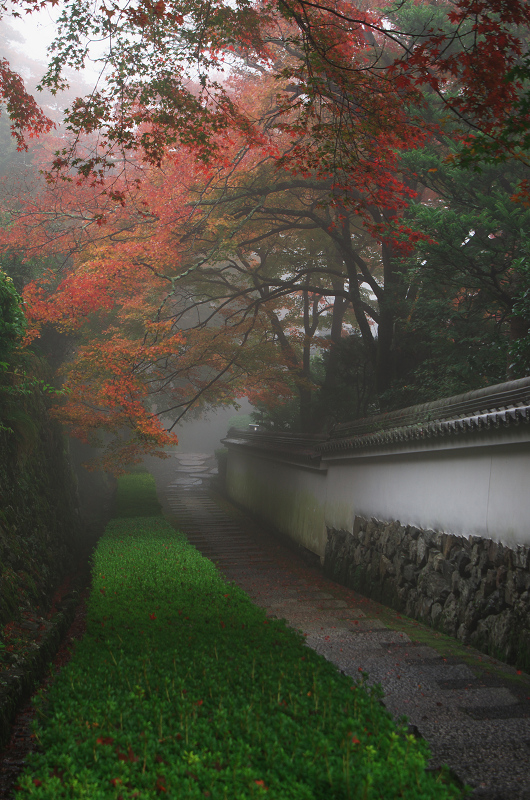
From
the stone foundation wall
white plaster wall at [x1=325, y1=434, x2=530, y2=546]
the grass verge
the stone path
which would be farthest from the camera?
white plaster wall at [x1=325, y1=434, x2=530, y2=546]

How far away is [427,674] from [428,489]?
8.97ft

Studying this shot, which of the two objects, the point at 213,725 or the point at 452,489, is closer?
the point at 213,725

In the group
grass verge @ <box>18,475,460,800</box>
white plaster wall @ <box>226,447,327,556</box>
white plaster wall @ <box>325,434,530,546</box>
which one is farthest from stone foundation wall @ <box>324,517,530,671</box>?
white plaster wall @ <box>226,447,327,556</box>

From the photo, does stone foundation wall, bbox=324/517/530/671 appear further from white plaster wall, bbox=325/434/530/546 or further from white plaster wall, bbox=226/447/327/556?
white plaster wall, bbox=226/447/327/556

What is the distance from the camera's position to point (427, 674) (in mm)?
5152

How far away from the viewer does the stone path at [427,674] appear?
11.5 feet

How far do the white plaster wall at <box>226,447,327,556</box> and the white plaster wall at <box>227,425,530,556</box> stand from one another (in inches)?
1.0

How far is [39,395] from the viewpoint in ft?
40.2

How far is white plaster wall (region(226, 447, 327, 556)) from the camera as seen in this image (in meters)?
12.5

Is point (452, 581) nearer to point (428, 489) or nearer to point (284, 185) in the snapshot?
point (428, 489)

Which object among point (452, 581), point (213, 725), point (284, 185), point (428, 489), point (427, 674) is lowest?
point (427, 674)

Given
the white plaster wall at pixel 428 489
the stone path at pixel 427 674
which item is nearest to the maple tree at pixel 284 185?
the white plaster wall at pixel 428 489

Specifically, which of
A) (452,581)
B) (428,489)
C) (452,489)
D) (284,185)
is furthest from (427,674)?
(284,185)

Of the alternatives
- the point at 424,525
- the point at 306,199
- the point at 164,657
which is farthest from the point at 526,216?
the point at 306,199
